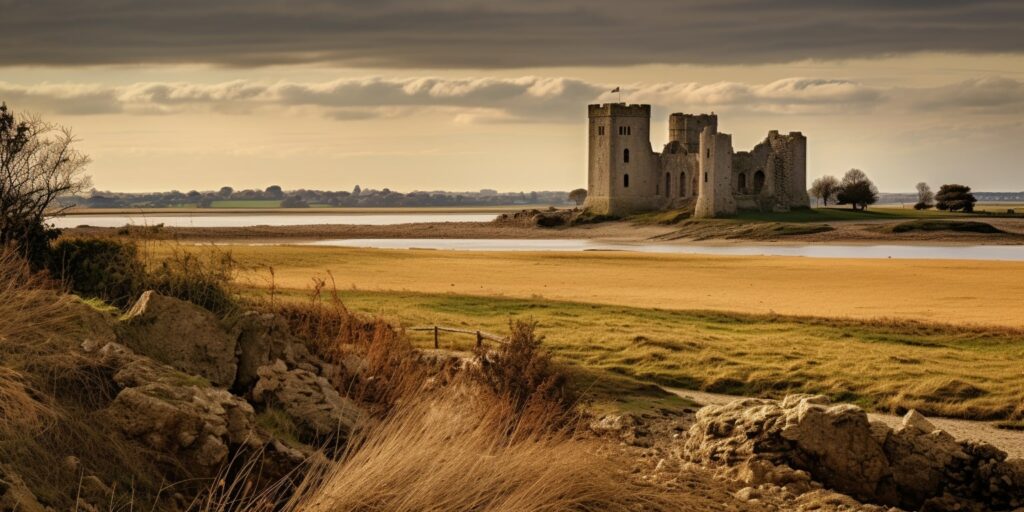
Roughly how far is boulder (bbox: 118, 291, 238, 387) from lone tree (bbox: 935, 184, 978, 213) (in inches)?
4430

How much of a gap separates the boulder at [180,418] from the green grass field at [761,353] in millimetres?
8185

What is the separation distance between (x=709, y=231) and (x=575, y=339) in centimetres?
6652

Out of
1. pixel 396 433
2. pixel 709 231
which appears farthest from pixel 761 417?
pixel 709 231

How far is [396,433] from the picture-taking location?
1081 cm

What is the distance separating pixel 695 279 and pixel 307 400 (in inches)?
1365

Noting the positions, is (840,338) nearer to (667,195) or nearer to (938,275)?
(938,275)

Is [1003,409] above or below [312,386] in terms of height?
below

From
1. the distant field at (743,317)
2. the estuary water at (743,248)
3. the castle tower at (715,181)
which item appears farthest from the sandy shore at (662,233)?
the distant field at (743,317)

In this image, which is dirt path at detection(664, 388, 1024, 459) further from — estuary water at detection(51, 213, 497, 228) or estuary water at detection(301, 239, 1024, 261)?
estuary water at detection(51, 213, 497, 228)

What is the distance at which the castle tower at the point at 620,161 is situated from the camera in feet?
376

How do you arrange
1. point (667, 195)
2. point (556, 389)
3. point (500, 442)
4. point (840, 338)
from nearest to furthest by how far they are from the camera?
point (500, 442), point (556, 389), point (840, 338), point (667, 195)

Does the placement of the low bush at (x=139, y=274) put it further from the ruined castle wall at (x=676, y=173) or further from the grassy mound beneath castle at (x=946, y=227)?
the ruined castle wall at (x=676, y=173)

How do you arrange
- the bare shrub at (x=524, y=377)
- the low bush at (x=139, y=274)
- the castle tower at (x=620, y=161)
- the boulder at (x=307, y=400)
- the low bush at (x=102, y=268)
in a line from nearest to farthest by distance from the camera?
the boulder at (x=307, y=400) < the bare shrub at (x=524, y=377) < the low bush at (x=139, y=274) < the low bush at (x=102, y=268) < the castle tower at (x=620, y=161)

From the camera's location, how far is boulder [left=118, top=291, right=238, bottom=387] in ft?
40.1
